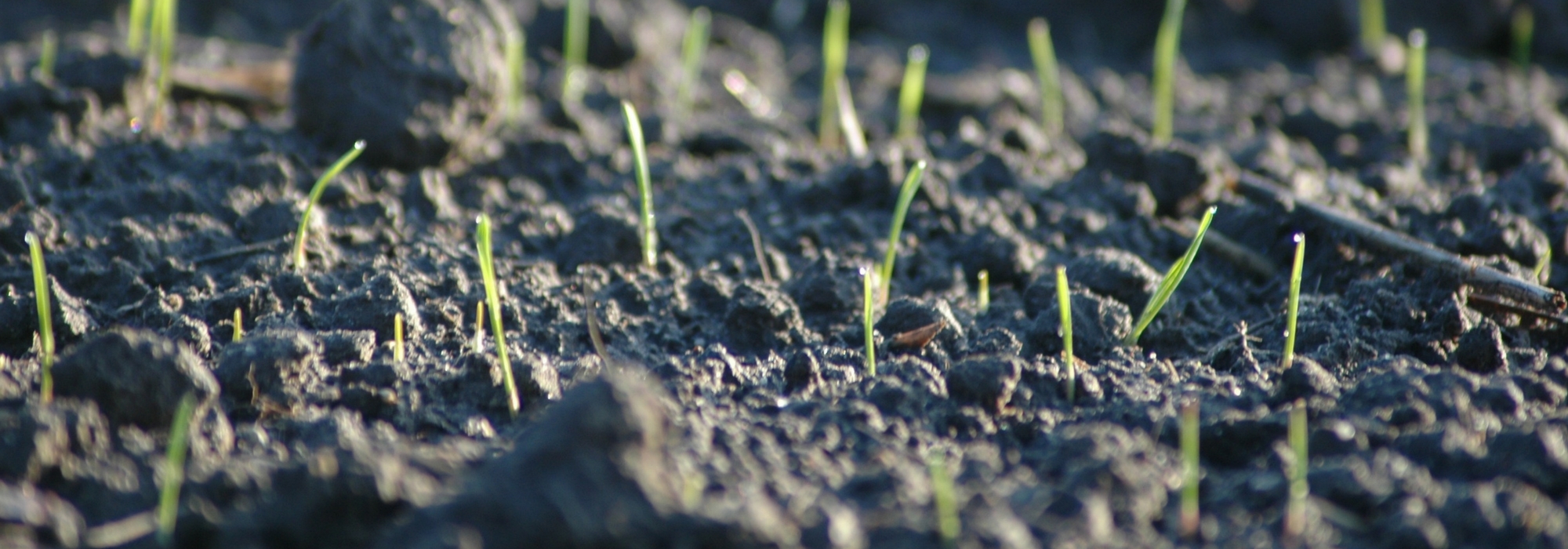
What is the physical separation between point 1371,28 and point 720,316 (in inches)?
125

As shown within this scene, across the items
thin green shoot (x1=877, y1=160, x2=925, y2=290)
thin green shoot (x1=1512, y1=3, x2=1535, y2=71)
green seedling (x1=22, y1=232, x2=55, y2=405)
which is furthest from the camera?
thin green shoot (x1=1512, y1=3, x2=1535, y2=71)

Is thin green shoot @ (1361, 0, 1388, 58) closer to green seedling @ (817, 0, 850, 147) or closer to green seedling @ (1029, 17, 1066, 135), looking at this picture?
green seedling @ (1029, 17, 1066, 135)

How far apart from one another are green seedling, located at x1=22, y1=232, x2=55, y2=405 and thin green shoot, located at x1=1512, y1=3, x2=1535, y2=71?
420 centimetres

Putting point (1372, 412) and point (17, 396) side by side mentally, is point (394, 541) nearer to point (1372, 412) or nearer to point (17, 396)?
point (17, 396)

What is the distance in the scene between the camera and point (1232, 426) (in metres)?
1.33

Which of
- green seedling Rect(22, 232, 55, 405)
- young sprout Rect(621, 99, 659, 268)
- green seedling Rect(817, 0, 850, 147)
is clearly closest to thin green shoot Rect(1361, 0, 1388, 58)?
green seedling Rect(817, 0, 850, 147)

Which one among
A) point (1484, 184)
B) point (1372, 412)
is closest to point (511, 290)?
point (1372, 412)

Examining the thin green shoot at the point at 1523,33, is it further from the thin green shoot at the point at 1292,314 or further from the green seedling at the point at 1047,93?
the thin green shoot at the point at 1292,314

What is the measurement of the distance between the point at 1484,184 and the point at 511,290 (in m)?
2.01

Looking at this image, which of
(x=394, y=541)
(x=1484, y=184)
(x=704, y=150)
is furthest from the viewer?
(x=704, y=150)

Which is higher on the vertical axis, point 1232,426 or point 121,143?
point 121,143

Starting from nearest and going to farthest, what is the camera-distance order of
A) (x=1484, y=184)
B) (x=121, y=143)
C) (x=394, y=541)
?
(x=394, y=541) → (x=121, y=143) → (x=1484, y=184)

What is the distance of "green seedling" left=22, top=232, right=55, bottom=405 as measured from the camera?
1269mm

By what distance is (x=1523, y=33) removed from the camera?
3.91 meters
